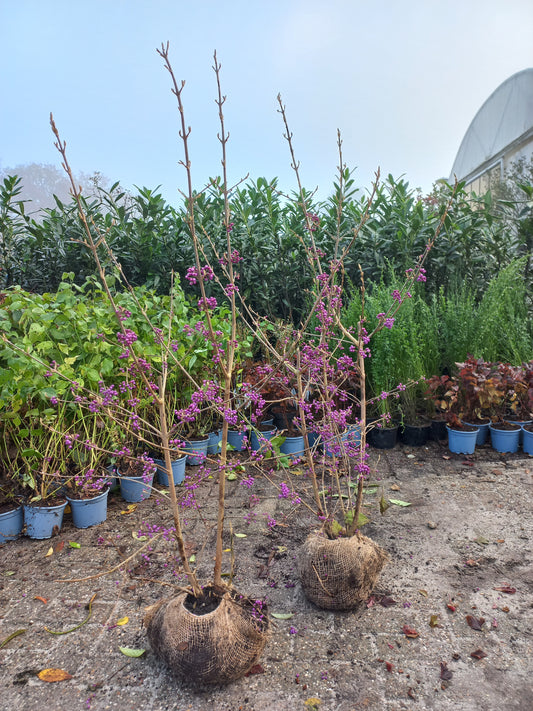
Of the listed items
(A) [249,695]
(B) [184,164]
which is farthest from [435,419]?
(B) [184,164]

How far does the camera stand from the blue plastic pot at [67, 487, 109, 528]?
9.02 feet

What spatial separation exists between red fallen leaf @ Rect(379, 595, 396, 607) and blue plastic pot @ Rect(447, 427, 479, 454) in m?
2.01

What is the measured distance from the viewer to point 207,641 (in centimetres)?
160

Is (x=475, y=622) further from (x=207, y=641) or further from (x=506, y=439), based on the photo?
(x=506, y=439)

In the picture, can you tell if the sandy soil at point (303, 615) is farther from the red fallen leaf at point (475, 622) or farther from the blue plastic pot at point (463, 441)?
the blue plastic pot at point (463, 441)

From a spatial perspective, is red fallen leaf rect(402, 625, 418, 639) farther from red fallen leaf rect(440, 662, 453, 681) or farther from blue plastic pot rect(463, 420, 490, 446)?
blue plastic pot rect(463, 420, 490, 446)

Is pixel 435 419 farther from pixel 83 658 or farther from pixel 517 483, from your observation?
pixel 83 658

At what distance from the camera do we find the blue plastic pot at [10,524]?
2641 mm

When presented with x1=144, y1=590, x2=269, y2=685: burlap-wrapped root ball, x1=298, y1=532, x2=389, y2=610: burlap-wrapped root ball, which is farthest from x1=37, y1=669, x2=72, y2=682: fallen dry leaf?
x1=298, y1=532, x2=389, y2=610: burlap-wrapped root ball

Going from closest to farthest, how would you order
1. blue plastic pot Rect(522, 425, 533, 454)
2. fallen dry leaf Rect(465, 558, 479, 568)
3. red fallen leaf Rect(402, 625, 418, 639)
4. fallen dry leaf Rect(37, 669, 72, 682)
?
fallen dry leaf Rect(37, 669, 72, 682)
red fallen leaf Rect(402, 625, 418, 639)
fallen dry leaf Rect(465, 558, 479, 568)
blue plastic pot Rect(522, 425, 533, 454)

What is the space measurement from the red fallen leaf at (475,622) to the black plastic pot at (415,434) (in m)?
2.15

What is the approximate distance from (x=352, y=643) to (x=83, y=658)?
3.26ft

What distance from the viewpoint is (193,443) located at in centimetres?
357

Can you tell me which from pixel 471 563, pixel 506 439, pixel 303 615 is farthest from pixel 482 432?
pixel 303 615
